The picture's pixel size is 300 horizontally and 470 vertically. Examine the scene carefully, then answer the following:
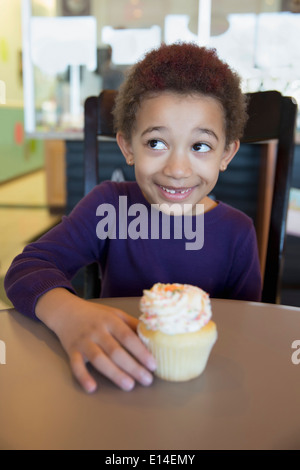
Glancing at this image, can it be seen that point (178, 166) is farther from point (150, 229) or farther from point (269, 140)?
point (269, 140)

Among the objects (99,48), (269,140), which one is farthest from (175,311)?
(99,48)

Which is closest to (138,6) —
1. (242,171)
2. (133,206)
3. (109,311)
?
(242,171)

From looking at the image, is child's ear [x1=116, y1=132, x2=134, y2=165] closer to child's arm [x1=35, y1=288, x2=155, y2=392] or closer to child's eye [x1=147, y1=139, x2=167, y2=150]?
child's eye [x1=147, y1=139, x2=167, y2=150]

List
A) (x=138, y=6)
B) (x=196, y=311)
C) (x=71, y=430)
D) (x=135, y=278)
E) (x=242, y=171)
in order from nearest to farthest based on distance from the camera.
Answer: (x=71, y=430) < (x=196, y=311) < (x=135, y=278) < (x=242, y=171) < (x=138, y=6)

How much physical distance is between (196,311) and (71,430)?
0.19 meters

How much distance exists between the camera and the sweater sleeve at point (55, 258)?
27.3 inches

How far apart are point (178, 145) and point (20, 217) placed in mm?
3878

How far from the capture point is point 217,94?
0.83 meters

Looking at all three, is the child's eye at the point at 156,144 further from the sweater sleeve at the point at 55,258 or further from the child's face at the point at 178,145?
the sweater sleeve at the point at 55,258

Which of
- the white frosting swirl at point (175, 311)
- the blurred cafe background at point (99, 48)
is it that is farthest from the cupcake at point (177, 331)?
the blurred cafe background at point (99, 48)

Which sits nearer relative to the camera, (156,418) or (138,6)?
(156,418)

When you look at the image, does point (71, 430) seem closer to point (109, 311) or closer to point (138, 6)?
point (109, 311)

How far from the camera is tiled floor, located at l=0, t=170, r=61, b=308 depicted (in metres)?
3.35

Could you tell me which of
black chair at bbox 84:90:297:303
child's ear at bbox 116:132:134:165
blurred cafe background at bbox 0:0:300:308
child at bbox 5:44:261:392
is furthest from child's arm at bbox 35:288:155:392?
blurred cafe background at bbox 0:0:300:308
